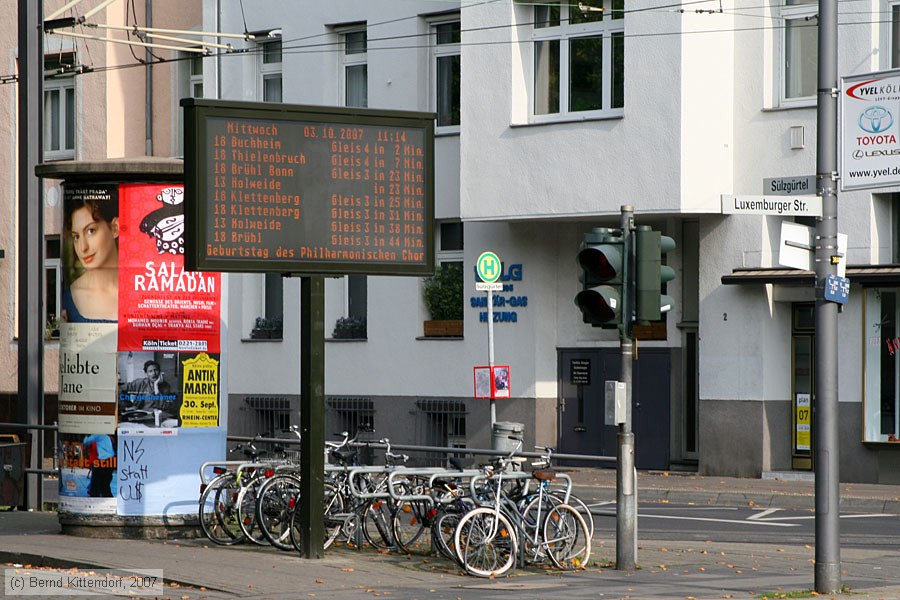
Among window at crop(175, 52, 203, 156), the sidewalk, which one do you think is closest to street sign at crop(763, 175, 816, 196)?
the sidewalk

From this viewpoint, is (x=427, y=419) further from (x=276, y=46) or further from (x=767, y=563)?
(x=767, y=563)

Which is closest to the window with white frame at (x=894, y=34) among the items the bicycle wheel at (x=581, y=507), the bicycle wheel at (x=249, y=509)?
the bicycle wheel at (x=581, y=507)

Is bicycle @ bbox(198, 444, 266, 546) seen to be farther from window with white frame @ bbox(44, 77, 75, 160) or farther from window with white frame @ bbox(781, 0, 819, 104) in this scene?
window with white frame @ bbox(44, 77, 75, 160)

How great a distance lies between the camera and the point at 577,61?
24.9m

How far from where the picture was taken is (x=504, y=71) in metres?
25.1

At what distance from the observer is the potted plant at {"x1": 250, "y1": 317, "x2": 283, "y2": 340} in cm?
2931

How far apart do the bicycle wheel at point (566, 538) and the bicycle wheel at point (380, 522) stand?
1.56 meters

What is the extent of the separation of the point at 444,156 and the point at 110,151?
8115 mm

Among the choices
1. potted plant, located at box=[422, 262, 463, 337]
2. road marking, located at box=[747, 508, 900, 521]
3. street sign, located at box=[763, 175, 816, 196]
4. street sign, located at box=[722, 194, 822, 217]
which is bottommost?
road marking, located at box=[747, 508, 900, 521]

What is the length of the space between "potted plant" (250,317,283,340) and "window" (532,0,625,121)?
280 inches

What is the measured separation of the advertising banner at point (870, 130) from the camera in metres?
11.5

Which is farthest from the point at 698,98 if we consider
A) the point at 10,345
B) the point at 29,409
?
the point at 10,345

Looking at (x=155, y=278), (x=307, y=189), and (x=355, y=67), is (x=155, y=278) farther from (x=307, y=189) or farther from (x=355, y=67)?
(x=355, y=67)

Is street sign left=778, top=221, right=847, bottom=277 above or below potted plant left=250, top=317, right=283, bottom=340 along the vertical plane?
above
